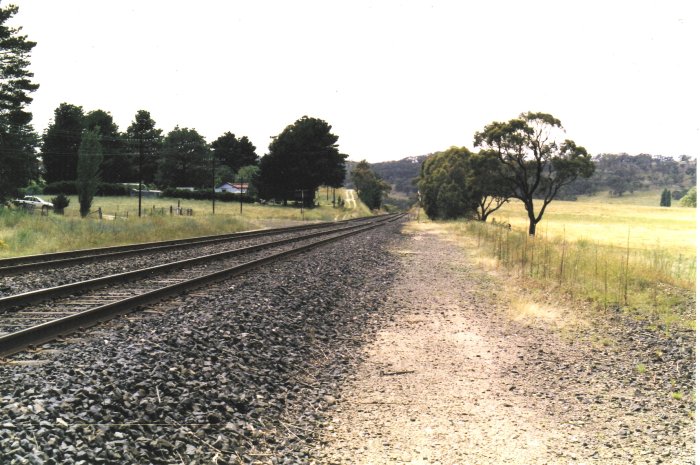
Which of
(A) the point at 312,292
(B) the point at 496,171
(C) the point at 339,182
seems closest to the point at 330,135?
(C) the point at 339,182

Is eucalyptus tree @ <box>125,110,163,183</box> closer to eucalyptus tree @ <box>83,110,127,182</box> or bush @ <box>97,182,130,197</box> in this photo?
eucalyptus tree @ <box>83,110,127,182</box>

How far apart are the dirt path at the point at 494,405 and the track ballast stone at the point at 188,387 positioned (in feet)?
1.56

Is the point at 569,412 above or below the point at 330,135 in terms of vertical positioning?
below

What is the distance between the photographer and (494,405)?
19.2 ft

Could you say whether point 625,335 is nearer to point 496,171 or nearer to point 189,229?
point 189,229

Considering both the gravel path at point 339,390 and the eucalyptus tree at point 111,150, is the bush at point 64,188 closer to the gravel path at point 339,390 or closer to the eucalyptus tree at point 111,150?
the eucalyptus tree at point 111,150

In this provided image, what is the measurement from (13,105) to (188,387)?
5604 cm

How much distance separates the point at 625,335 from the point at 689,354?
1.30m

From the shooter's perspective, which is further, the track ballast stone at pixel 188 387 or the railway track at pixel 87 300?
the railway track at pixel 87 300

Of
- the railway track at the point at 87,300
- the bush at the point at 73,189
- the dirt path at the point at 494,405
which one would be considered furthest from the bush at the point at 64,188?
the dirt path at the point at 494,405

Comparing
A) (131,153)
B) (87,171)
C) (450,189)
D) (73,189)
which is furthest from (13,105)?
(131,153)

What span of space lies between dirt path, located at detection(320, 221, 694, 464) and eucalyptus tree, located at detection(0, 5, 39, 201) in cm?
4984

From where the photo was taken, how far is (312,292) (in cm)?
1084

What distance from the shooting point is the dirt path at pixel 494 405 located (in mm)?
4738
